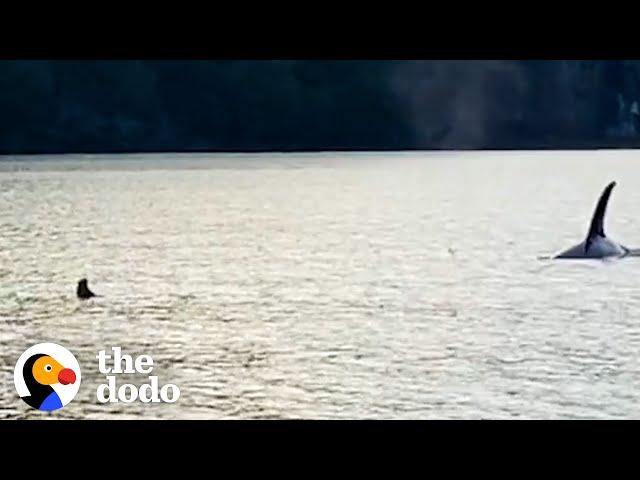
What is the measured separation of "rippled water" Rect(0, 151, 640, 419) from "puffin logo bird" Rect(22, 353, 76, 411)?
1.59m

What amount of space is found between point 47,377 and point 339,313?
9207 mm

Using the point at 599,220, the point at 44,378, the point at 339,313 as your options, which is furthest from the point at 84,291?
the point at 44,378

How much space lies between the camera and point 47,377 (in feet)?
20.3

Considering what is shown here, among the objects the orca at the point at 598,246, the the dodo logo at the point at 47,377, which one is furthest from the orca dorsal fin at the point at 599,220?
the the dodo logo at the point at 47,377

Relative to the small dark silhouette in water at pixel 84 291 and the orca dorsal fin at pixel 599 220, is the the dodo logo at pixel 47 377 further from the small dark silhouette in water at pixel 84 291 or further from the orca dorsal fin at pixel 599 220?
the orca dorsal fin at pixel 599 220

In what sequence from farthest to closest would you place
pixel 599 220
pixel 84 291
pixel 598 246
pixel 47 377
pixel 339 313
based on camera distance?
pixel 598 246
pixel 599 220
pixel 84 291
pixel 339 313
pixel 47 377

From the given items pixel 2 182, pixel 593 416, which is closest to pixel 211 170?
pixel 2 182

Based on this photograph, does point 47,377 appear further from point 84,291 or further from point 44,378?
point 84,291

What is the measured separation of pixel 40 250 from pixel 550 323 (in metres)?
16.1

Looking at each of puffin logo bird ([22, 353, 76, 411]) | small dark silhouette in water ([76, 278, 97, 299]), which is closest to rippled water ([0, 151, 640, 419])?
small dark silhouette in water ([76, 278, 97, 299])

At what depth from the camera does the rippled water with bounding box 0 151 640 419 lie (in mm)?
9273

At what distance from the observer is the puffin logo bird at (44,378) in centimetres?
617

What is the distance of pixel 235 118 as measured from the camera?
110 feet
